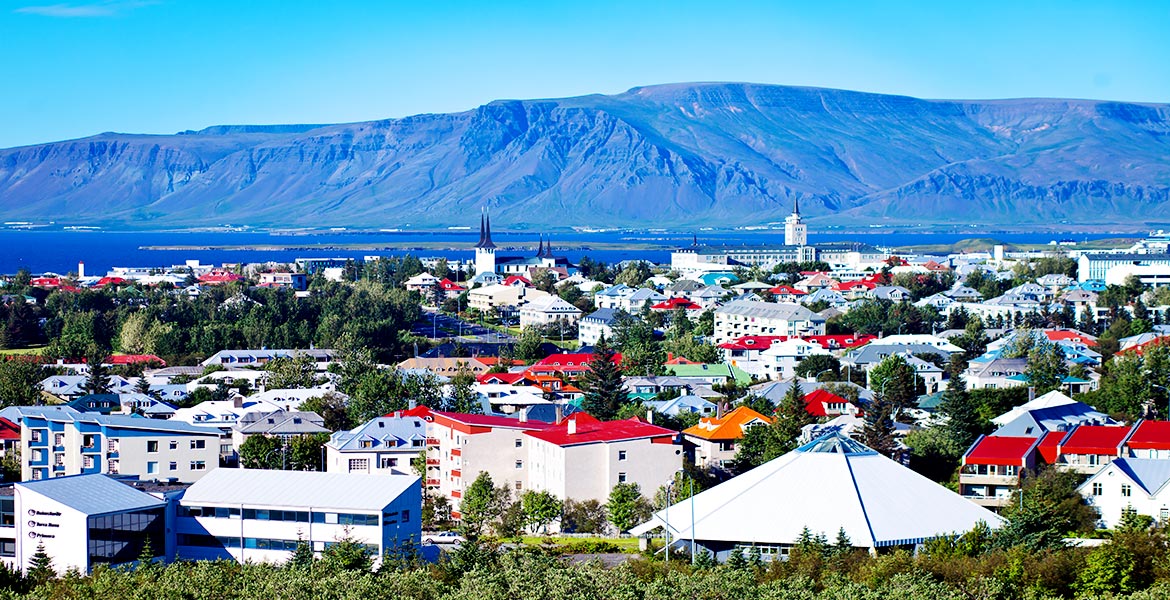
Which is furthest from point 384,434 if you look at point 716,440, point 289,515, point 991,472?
point 991,472

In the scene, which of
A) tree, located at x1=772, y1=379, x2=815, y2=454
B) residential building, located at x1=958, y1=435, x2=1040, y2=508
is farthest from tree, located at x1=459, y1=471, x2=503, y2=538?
residential building, located at x1=958, y1=435, x2=1040, y2=508

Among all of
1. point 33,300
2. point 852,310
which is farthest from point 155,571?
point 33,300

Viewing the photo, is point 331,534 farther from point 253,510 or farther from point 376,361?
point 376,361

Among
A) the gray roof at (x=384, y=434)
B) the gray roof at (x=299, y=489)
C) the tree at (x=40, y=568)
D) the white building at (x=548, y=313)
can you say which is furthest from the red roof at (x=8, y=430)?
the white building at (x=548, y=313)

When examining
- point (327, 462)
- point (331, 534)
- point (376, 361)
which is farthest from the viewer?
point (376, 361)

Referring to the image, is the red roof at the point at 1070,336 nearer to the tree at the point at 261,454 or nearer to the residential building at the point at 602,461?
the residential building at the point at 602,461

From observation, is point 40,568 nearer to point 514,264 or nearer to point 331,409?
point 331,409
